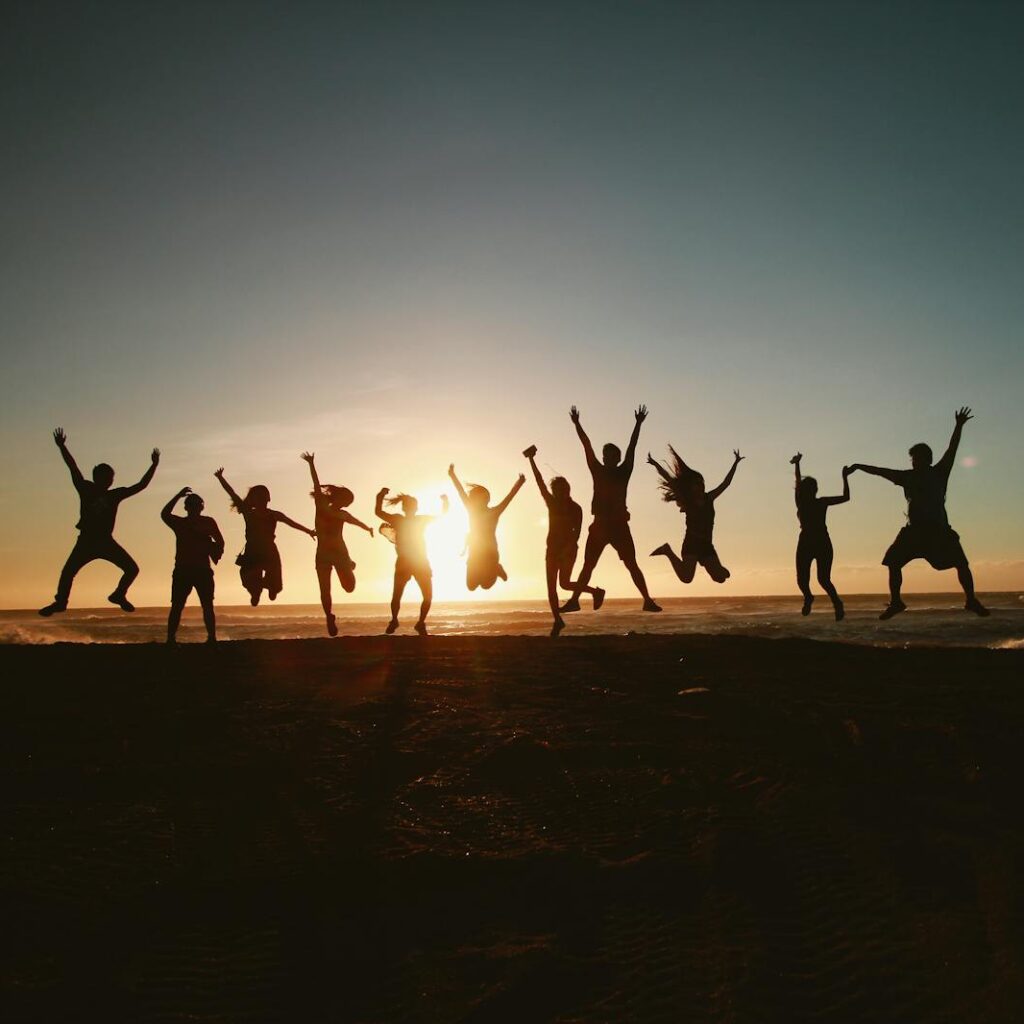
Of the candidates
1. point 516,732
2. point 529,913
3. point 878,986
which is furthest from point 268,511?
point 878,986

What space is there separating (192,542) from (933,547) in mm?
10902

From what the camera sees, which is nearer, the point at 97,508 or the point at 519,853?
the point at 519,853

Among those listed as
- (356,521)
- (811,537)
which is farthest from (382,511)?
(811,537)

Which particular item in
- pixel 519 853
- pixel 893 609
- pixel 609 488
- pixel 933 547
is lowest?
pixel 519 853

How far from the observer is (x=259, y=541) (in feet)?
49.3

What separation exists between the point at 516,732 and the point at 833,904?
3441 millimetres

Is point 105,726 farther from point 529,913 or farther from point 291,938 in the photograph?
point 529,913

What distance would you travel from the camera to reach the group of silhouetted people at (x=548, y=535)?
13547 mm

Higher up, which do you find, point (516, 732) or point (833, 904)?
point (516, 732)

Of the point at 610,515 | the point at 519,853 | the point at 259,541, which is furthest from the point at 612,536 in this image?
the point at 519,853

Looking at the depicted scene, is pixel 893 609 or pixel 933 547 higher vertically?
pixel 933 547

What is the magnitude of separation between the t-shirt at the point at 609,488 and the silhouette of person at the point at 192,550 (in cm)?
574

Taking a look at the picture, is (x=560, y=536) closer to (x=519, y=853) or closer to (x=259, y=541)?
(x=259, y=541)

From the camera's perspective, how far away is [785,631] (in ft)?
69.5
